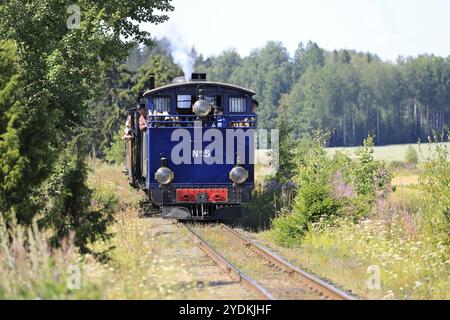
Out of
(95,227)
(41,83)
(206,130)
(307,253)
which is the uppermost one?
(41,83)

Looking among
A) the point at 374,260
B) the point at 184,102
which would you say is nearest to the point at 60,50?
the point at 184,102

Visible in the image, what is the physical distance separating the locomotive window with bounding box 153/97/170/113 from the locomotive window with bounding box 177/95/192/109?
1.03 feet

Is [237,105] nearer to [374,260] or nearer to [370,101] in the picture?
[374,260]

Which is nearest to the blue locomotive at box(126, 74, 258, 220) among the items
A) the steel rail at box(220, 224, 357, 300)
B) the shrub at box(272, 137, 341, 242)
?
the shrub at box(272, 137, 341, 242)

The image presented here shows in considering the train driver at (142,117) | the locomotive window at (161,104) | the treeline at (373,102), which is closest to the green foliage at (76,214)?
the locomotive window at (161,104)

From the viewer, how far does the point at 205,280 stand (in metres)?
11.4

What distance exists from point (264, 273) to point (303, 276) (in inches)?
40.1

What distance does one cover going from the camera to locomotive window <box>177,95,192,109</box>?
19.3 m

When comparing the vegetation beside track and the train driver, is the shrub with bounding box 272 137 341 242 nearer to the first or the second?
the vegetation beside track

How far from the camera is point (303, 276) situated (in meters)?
11.5
